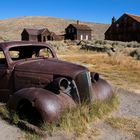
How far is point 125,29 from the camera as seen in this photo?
61.1 meters

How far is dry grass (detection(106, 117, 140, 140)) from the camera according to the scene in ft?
21.0

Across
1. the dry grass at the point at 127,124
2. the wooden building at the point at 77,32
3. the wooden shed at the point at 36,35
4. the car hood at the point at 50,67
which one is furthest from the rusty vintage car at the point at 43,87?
the wooden building at the point at 77,32

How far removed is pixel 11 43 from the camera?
7668 millimetres

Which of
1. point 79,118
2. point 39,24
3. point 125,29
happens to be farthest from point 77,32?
point 79,118

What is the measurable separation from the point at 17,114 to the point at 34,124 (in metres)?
0.53

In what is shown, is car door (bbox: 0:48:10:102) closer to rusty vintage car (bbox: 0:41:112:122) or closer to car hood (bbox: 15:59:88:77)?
rusty vintage car (bbox: 0:41:112:122)

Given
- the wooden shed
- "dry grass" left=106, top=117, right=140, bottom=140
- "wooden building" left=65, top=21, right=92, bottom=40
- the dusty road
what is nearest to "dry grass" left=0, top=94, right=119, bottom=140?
the dusty road

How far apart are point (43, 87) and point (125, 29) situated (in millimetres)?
56150

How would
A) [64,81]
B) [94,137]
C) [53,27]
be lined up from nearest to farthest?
[94,137], [64,81], [53,27]

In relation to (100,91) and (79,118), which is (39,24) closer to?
(100,91)

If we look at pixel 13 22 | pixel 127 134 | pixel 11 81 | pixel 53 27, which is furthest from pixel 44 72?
pixel 13 22

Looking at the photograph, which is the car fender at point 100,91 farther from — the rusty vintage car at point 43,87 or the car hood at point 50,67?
the car hood at point 50,67

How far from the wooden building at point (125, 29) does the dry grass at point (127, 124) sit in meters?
52.0

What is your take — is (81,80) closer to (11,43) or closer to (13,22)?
(11,43)
